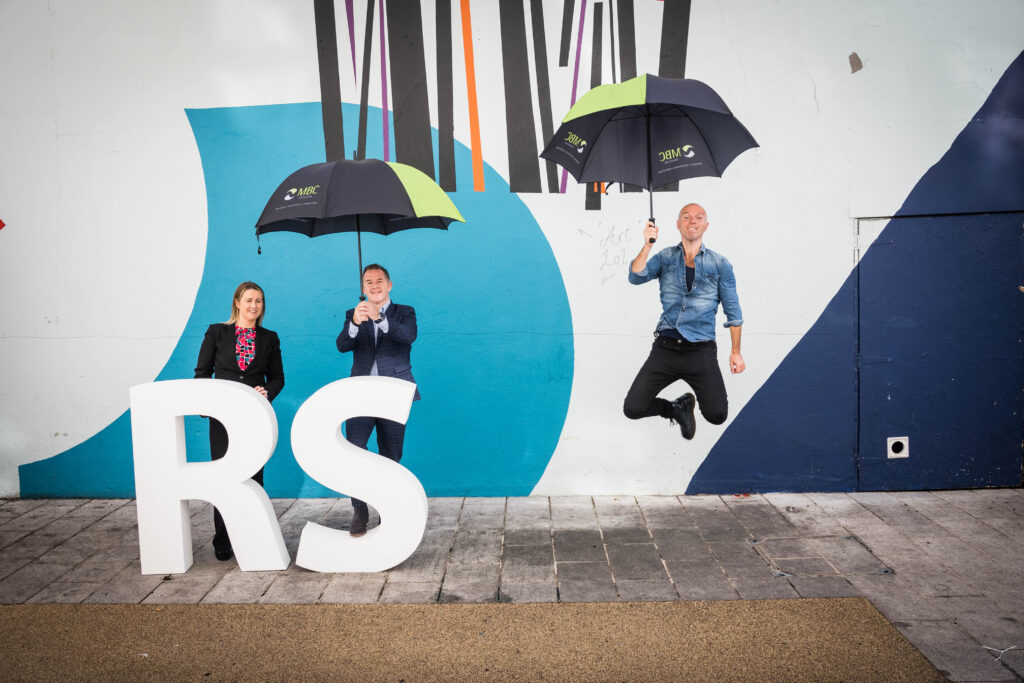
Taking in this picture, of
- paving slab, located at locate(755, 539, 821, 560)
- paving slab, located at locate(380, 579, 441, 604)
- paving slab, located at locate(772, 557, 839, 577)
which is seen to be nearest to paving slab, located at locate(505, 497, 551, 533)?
paving slab, located at locate(380, 579, 441, 604)

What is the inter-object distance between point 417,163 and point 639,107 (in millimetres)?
1978

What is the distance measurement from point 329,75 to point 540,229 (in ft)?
6.88

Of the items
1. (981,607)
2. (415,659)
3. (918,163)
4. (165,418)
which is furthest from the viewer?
(918,163)

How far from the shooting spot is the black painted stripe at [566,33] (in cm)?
514

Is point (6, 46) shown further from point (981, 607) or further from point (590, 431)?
point (981, 607)

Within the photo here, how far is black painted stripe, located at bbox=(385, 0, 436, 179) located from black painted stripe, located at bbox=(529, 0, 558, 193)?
35.5 inches

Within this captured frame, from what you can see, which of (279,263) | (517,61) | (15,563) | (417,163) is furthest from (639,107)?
(15,563)

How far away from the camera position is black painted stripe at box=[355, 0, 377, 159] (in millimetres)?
5195

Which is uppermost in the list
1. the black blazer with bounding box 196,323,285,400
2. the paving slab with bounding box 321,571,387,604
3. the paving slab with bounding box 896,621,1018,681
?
the black blazer with bounding box 196,323,285,400

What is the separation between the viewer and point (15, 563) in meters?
4.21

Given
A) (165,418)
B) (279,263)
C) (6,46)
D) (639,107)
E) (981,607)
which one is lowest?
(981,607)

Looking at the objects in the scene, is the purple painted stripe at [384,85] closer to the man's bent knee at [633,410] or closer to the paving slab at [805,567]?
the man's bent knee at [633,410]

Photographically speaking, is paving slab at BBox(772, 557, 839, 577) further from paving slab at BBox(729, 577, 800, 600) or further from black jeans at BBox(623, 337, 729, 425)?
black jeans at BBox(623, 337, 729, 425)

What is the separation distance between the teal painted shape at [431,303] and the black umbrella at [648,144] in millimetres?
1024
